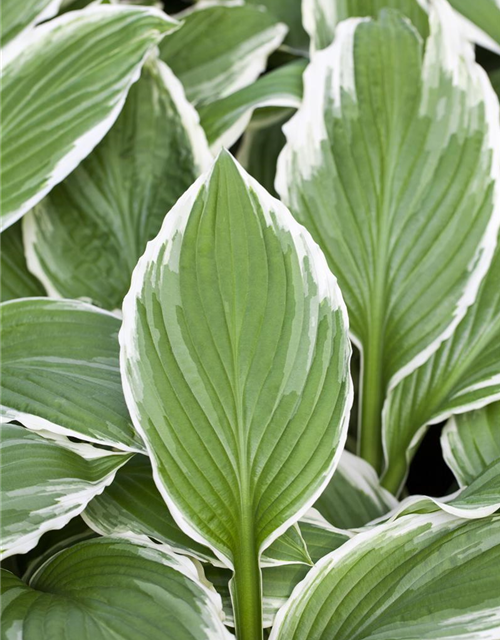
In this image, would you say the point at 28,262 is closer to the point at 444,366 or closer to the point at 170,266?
the point at 170,266

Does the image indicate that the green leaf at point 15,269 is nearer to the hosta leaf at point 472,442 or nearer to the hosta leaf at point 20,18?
the hosta leaf at point 20,18

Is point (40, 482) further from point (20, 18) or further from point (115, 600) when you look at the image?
point (20, 18)

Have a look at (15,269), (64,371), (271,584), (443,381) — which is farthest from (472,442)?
(15,269)

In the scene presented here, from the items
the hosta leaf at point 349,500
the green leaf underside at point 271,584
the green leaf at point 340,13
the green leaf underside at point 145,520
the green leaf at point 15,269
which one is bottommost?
the hosta leaf at point 349,500

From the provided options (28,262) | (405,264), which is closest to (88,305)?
(28,262)

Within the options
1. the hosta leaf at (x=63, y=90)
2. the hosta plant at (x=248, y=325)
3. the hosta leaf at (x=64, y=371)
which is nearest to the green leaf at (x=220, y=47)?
the hosta plant at (x=248, y=325)

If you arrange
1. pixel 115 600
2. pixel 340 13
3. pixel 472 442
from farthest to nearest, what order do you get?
pixel 340 13, pixel 472 442, pixel 115 600
